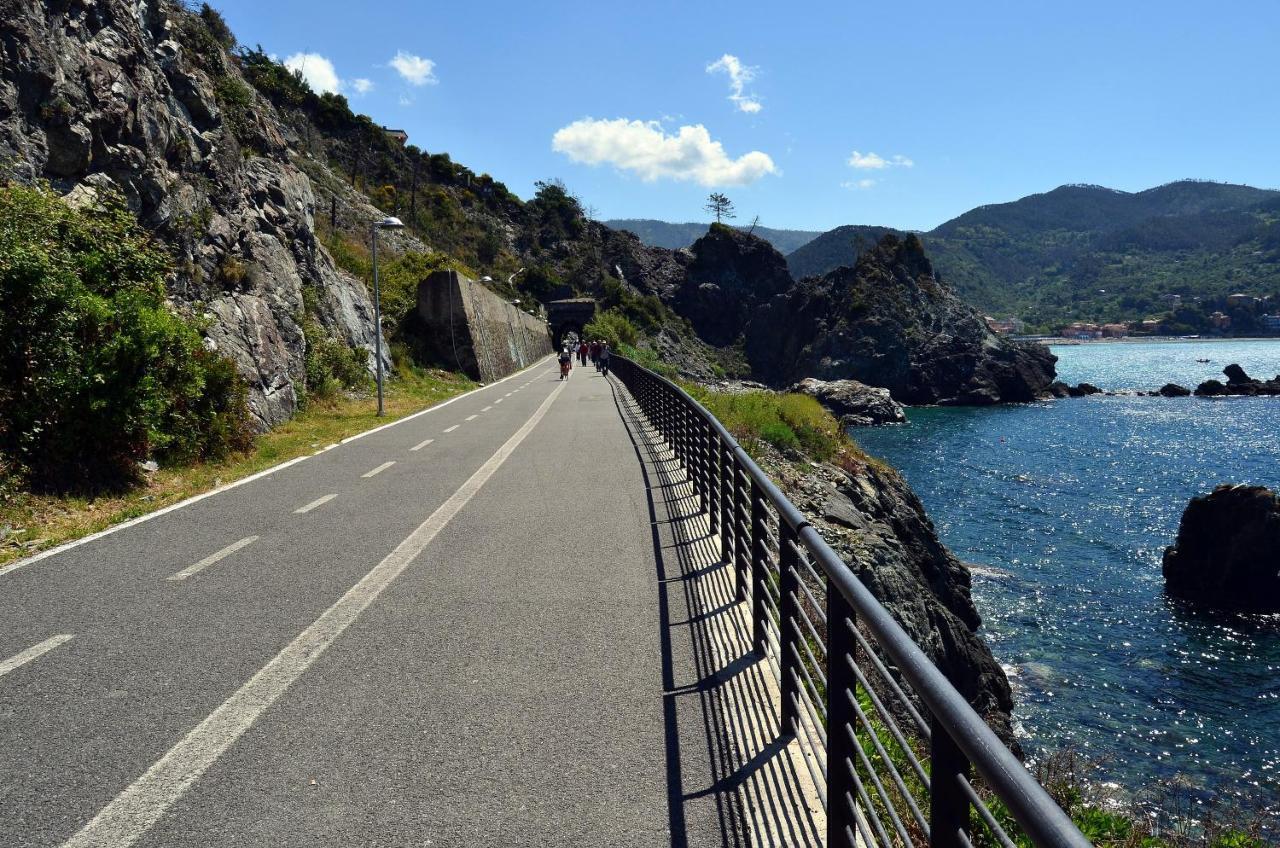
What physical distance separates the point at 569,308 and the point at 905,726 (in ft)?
299

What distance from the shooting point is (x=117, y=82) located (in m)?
16.9

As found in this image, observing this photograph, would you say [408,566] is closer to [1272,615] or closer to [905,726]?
[905,726]

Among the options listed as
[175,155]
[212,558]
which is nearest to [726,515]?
[212,558]

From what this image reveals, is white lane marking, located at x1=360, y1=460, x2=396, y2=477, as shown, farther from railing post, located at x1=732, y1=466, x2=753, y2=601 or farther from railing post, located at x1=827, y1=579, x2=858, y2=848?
railing post, located at x1=827, y1=579, x2=858, y2=848

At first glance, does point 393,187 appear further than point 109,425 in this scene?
Yes

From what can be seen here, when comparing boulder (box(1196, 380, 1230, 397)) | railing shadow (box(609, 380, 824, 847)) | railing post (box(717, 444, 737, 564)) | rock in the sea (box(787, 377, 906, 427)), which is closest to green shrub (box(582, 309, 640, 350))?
rock in the sea (box(787, 377, 906, 427))

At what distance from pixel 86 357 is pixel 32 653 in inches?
278

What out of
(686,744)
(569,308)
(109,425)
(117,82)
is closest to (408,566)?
(686,744)

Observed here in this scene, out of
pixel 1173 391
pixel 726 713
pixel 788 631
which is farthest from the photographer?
pixel 1173 391

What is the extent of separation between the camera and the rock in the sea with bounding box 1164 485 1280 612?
23266 mm

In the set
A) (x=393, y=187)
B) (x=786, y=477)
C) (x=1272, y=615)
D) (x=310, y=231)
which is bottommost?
(x=1272, y=615)

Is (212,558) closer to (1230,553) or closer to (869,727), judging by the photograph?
(869,727)

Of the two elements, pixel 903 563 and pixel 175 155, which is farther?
pixel 175 155

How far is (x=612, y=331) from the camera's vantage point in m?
81.6
